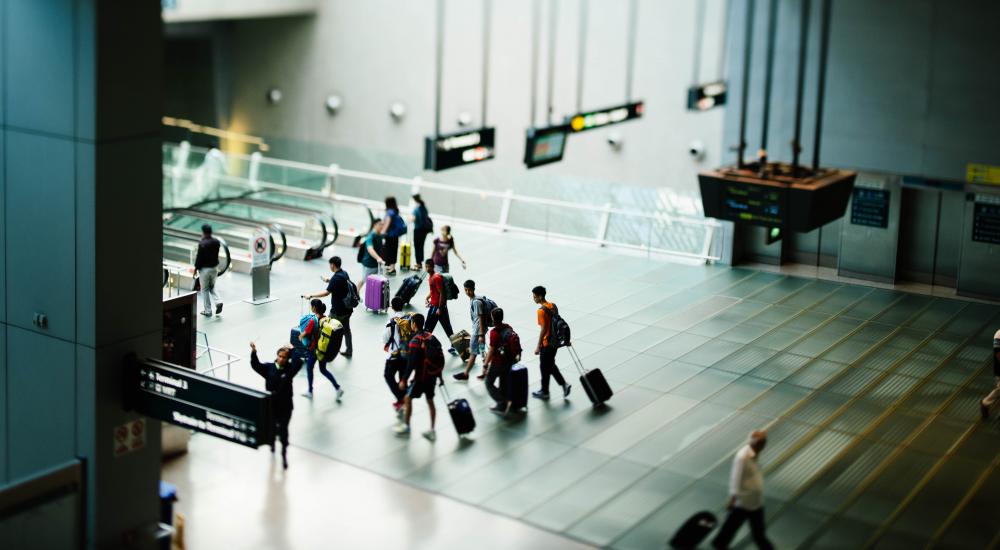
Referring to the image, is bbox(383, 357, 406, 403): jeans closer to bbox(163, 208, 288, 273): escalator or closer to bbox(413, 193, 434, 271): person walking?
bbox(413, 193, 434, 271): person walking

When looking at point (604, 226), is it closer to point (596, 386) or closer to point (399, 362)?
point (596, 386)

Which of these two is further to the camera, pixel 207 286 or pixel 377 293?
pixel 377 293

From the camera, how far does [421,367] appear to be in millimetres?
13086

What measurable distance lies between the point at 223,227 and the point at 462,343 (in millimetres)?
7944

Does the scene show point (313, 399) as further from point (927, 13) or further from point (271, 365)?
point (927, 13)

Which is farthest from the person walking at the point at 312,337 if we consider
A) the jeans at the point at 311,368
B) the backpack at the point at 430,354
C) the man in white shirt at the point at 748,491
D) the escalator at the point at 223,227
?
the escalator at the point at 223,227

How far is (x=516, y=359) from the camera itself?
45.8 ft

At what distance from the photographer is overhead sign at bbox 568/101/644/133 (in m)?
17.0

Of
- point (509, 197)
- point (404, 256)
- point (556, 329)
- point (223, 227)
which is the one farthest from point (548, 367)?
point (509, 197)

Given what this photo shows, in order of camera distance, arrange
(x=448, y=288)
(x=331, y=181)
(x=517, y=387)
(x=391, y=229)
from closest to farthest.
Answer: (x=517, y=387), (x=448, y=288), (x=391, y=229), (x=331, y=181)

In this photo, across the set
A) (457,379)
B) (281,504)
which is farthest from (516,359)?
(281,504)

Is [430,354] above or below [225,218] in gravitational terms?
below

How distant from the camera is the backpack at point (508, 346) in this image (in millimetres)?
Result: 13859

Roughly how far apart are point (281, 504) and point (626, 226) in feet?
41.7
